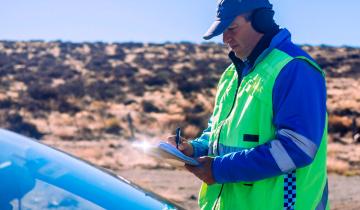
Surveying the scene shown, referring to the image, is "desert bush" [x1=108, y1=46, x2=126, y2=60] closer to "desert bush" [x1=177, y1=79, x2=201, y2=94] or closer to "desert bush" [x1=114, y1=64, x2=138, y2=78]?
"desert bush" [x1=114, y1=64, x2=138, y2=78]

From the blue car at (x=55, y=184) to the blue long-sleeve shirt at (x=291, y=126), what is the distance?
54 centimetres

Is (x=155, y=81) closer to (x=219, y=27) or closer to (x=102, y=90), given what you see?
(x=102, y=90)

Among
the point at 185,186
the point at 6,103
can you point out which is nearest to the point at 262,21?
the point at 185,186

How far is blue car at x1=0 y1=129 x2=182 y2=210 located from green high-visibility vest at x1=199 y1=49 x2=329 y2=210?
0.47 meters

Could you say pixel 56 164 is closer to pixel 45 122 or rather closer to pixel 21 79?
pixel 45 122

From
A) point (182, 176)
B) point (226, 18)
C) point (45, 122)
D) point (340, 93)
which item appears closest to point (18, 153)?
point (226, 18)

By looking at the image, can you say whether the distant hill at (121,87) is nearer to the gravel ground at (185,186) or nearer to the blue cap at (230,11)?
the gravel ground at (185,186)

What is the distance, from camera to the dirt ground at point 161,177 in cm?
1049

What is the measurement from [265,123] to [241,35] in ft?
1.34

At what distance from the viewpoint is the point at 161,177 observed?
12703 mm

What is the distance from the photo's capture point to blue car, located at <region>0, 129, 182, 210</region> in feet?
9.88

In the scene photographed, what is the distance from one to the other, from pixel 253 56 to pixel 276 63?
0.58 feet

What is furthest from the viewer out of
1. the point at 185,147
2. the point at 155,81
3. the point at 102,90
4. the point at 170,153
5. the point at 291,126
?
the point at 155,81

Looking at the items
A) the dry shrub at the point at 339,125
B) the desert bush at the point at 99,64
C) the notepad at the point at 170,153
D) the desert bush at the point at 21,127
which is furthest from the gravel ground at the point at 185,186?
the desert bush at the point at 99,64
